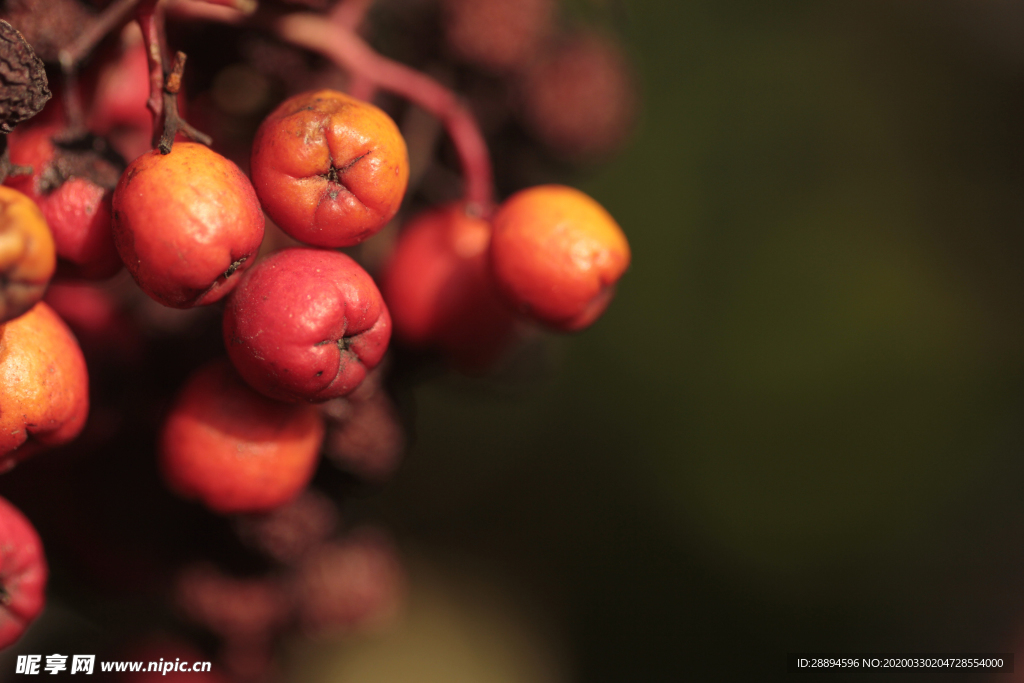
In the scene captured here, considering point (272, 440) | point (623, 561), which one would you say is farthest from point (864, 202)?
point (272, 440)

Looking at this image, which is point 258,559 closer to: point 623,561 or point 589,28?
point 623,561

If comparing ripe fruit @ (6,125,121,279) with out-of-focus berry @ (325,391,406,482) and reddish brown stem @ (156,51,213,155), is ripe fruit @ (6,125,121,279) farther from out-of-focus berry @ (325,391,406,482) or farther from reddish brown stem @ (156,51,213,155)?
out-of-focus berry @ (325,391,406,482)

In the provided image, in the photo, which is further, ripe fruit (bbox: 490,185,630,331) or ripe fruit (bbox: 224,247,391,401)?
ripe fruit (bbox: 490,185,630,331)

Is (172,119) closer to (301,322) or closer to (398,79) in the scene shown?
(301,322)

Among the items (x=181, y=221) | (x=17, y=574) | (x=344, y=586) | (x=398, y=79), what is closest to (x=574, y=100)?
(x=398, y=79)

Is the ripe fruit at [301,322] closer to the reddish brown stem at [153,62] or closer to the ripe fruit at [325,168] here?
the ripe fruit at [325,168]

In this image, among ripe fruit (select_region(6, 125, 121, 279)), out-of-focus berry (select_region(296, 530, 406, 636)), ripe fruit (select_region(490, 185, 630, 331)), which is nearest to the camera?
ripe fruit (select_region(6, 125, 121, 279))

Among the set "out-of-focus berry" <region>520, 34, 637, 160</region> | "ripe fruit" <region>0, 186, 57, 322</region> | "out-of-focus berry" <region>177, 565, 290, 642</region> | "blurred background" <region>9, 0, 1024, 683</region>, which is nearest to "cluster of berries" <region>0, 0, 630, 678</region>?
"ripe fruit" <region>0, 186, 57, 322</region>
